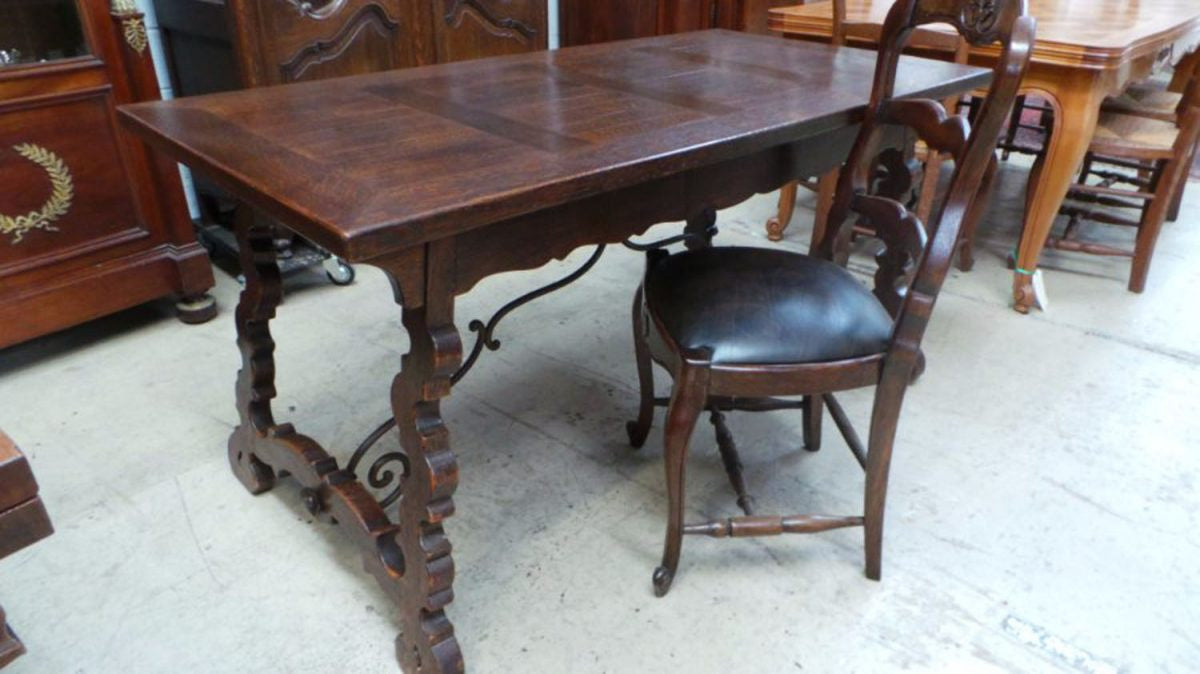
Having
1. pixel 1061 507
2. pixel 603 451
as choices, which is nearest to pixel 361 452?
pixel 603 451

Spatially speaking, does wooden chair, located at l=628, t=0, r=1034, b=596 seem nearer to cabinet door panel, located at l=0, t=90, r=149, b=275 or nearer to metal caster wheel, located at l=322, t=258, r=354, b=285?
metal caster wheel, located at l=322, t=258, r=354, b=285

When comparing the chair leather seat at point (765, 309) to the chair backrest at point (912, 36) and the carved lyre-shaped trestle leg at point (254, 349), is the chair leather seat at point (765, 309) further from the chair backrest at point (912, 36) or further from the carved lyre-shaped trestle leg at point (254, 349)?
the chair backrest at point (912, 36)

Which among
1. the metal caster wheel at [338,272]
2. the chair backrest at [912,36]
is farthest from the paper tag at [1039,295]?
the metal caster wheel at [338,272]

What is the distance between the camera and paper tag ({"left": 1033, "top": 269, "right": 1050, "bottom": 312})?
8.93 feet

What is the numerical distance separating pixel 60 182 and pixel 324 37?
84cm

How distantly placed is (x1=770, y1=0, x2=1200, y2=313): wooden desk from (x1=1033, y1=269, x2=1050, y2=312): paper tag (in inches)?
2.5

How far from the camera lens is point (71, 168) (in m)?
2.17

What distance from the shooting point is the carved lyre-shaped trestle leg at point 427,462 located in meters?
1.13

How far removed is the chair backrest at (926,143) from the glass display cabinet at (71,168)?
1876mm

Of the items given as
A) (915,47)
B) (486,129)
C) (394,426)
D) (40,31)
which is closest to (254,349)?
(394,426)

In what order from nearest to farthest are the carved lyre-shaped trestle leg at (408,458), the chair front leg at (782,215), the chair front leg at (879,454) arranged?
the carved lyre-shaped trestle leg at (408,458) → the chair front leg at (879,454) → the chair front leg at (782,215)

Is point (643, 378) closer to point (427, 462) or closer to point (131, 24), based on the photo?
point (427, 462)

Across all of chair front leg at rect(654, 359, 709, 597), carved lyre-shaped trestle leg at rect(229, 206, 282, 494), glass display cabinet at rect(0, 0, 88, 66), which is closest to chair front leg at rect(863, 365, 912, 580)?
chair front leg at rect(654, 359, 709, 597)

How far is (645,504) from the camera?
1.80m
